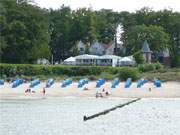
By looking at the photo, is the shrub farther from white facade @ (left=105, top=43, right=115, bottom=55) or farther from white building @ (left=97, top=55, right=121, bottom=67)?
white facade @ (left=105, top=43, right=115, bottom=55)

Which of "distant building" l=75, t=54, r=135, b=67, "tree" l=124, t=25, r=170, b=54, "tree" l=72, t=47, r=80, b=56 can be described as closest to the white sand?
"distant building" l=75, t=54, r=135, b=67

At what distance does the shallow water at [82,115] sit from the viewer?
2928 centimetres

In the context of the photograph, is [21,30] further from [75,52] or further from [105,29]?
[105,29]

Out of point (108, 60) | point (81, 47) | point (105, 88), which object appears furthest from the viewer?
point (81, 47)

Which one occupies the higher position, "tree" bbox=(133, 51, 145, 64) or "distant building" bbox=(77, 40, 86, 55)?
"distant building" bbox=(77, 40, 86, 55)

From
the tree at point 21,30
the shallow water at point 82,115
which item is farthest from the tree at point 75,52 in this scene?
the shallow water at point 82,115

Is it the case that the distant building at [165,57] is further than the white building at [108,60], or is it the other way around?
the distant building at [165,57]

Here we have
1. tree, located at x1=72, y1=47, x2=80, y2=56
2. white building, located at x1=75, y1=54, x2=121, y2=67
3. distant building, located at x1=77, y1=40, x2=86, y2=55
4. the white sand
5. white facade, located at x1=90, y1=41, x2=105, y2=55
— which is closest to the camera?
the white sand

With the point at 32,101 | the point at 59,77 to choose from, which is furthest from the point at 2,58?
the point at 32,101

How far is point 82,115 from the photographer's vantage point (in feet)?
118

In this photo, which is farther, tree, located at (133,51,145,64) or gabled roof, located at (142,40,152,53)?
gabled roof, located at (142,40,152,53)

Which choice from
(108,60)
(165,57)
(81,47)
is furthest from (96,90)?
(81,47)

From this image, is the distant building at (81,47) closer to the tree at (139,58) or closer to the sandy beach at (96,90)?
the tree at (139,58)

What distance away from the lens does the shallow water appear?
29.3 metres
